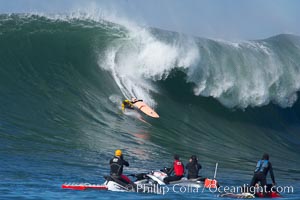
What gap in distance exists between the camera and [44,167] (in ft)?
54.9

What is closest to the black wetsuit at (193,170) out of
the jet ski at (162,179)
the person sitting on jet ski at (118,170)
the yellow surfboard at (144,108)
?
the jet ski at (162,179)

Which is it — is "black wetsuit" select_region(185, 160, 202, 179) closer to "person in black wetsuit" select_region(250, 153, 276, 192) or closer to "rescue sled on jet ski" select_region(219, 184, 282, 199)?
"person in black wetsuit" select_region(250, 153, 276, 192)

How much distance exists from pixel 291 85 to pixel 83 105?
1221 cm

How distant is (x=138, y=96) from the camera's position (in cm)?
2700

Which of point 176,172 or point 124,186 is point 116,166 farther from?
point 176,172

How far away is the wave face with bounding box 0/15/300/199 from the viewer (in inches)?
758

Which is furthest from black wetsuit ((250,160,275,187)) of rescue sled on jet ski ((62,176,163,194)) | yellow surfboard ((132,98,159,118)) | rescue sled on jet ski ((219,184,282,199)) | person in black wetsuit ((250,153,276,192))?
yellow surfboard ((132,98,159,118))

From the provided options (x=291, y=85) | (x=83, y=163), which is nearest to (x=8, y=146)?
(x=83, y=163)

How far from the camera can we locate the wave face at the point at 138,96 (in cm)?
1925

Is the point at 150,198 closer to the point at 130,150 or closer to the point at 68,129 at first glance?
the point at 130,150

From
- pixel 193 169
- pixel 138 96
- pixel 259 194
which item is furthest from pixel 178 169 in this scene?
pixel 138 96

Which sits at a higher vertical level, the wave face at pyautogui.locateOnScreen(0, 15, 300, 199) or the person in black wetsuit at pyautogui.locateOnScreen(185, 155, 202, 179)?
the wave face at pyautogui.locateOnScreen(0, 15, 300, 199)

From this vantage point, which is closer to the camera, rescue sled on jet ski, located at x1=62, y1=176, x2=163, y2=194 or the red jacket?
rescue sled on jet ski, located at x1=62, y1=176, x2=163, y2=194

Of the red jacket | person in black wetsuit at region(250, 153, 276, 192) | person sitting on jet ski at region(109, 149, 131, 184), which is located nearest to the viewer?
person sitting on jet ski at region(109, 149, 131, 184)
